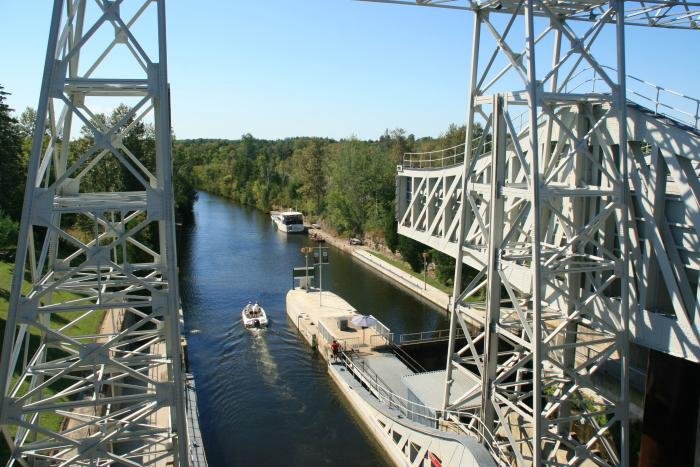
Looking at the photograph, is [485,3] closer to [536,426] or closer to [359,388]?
[536,426]

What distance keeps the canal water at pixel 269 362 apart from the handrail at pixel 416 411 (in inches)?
50.0

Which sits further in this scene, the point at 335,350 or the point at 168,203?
the point at 335,350

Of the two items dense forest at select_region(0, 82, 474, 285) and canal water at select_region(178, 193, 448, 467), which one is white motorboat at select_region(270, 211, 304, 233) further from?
canal water at select_region(178, 193, 448, 467)

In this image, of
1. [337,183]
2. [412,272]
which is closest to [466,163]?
[412,272]

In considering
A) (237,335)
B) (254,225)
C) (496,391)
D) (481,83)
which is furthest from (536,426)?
(254,225)

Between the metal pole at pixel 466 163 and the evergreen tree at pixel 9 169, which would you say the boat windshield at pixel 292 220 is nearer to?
the evergreen tree at pixel 9 169

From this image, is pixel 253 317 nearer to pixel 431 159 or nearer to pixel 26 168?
pixel 431 159

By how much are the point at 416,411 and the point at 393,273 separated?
25076mm

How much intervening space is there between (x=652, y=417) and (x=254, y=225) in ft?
207

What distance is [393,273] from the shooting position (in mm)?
42594

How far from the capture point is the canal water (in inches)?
745

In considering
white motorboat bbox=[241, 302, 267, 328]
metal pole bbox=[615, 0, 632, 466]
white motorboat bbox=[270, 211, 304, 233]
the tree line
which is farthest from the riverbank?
metal pole bbox=[615, 0, 632, 466]

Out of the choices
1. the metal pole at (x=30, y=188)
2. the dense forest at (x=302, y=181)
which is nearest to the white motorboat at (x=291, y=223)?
the dense forest at (x=302, y=181)

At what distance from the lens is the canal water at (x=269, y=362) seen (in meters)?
18.9
